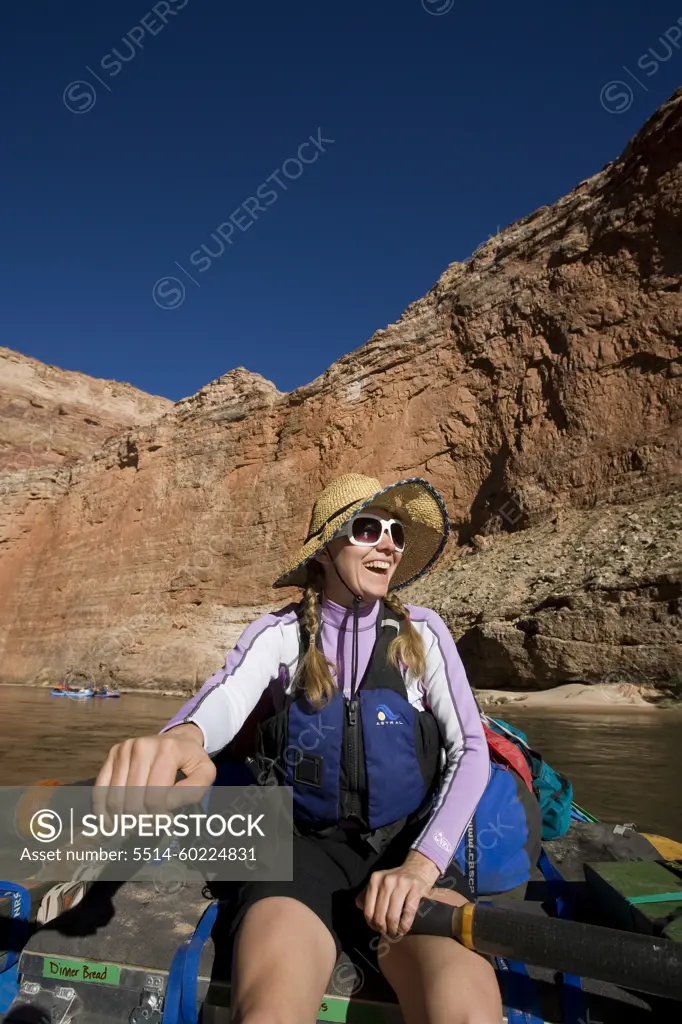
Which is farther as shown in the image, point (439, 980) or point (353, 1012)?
point (353, 1012)

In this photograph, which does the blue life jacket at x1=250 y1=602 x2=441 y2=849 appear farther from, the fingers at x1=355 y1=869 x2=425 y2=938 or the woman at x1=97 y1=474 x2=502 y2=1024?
the fingers at x1=355 y1=869 x2=425 y2=938

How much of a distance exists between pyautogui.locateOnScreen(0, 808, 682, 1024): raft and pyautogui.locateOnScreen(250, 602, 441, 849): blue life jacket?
32cm

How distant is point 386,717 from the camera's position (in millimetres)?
1769

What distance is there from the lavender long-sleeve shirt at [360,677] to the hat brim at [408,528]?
20 centimetres

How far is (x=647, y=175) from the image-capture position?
16156 millimetres

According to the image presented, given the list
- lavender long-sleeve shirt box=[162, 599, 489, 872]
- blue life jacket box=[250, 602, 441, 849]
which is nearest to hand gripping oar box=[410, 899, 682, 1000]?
lavender long-sleeve shirt box=[162, 599, 489, 872]

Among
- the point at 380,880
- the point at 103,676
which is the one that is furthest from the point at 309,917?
the point at 103,676

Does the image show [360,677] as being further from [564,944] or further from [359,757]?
[564,944]

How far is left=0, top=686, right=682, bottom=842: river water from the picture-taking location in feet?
14.0

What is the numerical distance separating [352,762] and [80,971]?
0.85 m

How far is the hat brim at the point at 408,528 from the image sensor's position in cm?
208

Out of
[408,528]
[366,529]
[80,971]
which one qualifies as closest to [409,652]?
[366,529]

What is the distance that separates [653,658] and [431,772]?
9.85 meters

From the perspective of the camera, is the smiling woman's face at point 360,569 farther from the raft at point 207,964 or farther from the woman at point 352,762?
the raft at point 207,964
